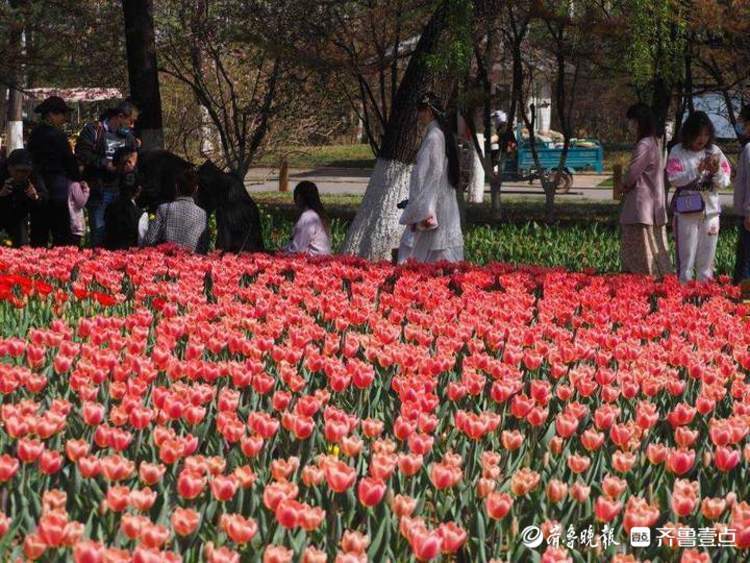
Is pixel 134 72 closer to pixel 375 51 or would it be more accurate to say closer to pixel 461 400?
pixel 375 51

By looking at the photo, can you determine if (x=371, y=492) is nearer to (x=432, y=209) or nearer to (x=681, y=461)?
(x=681, y=461)

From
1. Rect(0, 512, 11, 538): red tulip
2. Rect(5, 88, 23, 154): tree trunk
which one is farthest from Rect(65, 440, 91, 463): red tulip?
Rect(5, 88, 23, 154): tree trunk

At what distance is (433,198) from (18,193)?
3.82m

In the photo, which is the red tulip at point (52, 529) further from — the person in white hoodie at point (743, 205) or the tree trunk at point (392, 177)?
the tree trunk at point (392, 177)

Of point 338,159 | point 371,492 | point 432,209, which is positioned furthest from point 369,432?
point 338,159

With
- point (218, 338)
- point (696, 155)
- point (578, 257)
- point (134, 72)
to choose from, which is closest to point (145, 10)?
point (134, 72)

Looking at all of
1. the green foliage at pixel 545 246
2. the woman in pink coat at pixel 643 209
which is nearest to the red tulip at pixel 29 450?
the woman in pink coat at pixel 643 209

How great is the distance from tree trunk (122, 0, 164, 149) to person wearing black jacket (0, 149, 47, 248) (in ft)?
→ 9.62

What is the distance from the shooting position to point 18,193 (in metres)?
10.8

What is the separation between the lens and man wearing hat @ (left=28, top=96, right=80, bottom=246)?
11.0 meters

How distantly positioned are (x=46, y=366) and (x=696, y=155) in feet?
20.9

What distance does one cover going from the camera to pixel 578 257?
38.7ft

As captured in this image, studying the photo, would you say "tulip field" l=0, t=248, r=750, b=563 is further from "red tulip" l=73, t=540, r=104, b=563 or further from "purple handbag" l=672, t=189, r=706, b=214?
"purple handbag" l=672, t=189, r=706, b=214

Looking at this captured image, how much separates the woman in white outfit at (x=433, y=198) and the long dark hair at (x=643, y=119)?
1463mm
